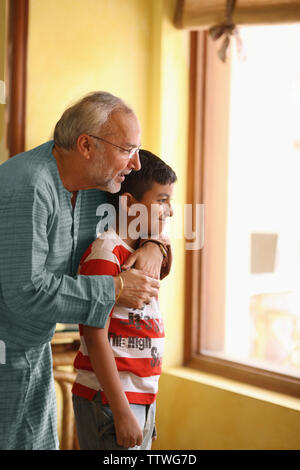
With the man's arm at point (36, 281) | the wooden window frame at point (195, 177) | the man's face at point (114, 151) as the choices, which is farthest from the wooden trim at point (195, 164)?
the man's arm at point (36, 281)

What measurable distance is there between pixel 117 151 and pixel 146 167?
5.6 inches

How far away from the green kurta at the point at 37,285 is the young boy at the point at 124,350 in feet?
0.23

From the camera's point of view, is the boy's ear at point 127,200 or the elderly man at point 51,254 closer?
the elderly man at point 51,254

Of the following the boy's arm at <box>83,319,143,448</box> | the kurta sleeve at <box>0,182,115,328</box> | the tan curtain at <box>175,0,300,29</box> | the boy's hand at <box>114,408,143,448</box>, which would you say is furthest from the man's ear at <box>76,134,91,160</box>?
the tan curtain at <box>175,0,300,29</box>

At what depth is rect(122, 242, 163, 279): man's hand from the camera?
124cm

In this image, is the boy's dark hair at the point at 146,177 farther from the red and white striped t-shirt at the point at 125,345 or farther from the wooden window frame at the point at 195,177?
the wooden window frame at the point at 195,177

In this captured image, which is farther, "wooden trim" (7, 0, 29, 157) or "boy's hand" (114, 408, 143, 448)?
"wooden trim" (7, 0, 29, 157)

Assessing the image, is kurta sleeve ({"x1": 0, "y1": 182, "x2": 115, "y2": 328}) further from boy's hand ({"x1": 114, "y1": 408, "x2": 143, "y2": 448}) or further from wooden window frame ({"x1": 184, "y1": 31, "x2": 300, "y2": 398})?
wooden window frame ({"x1": 184, "y1": 31, "x2": 300, "y2": 398})

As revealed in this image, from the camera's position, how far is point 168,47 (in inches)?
93.1

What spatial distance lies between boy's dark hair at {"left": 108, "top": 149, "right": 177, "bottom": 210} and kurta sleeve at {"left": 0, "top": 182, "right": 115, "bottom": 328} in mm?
263

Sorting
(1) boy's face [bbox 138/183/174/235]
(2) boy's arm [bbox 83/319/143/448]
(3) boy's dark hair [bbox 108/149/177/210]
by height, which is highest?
(3) boy's dark hair [bbox 108/149/177/210]

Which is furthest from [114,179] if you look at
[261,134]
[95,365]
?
[261,134]

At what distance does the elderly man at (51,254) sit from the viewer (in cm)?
108

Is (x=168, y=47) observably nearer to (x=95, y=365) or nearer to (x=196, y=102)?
(x=196, y=102)
